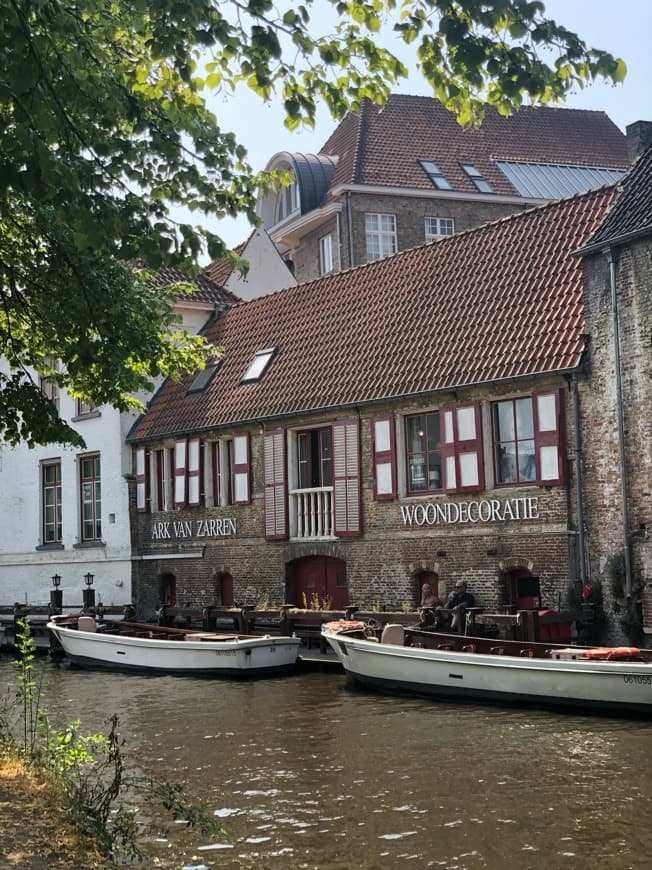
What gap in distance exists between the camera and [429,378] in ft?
71.3

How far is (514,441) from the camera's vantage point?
20.3m

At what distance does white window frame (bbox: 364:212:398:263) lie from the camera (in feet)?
122

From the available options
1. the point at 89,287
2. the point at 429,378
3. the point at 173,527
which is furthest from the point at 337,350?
the point at 89,287

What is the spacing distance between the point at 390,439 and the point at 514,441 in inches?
118

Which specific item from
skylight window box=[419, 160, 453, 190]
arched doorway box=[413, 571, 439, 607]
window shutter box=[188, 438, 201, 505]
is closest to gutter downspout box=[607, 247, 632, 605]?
arched doorway box=[413, 571, 439, 607]

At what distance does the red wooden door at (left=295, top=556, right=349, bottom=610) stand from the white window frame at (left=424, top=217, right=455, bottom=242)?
53.0ft

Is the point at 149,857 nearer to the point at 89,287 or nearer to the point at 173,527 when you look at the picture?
the point at 89,287

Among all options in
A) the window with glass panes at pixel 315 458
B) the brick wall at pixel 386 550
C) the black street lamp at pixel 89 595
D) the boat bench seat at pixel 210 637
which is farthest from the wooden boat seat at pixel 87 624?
the window with glass panes at pixel 315 458

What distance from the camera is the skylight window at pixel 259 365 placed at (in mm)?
27188

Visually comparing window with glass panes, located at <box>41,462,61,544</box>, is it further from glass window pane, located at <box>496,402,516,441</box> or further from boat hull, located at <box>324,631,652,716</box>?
glass window pane, located at <box>496,402,516,441</box>

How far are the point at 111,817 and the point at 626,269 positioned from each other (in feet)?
40.8

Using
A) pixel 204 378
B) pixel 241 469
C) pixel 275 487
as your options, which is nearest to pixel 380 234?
pixel 204 378

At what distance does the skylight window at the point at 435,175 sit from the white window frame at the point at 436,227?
1.00m

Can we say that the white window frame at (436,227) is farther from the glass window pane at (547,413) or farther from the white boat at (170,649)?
the glass window pane at (547,413)
